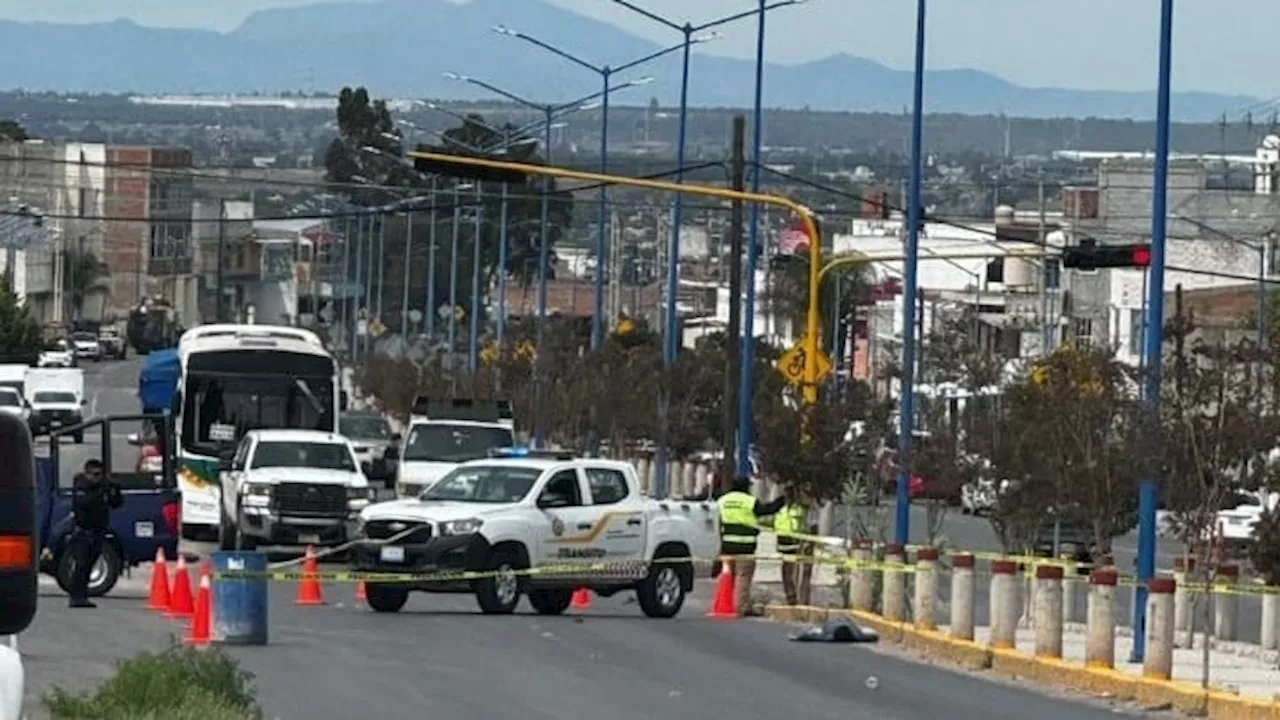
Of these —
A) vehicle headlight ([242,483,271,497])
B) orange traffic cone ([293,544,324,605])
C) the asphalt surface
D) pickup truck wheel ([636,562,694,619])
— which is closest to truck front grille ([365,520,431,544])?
the asphalt surface

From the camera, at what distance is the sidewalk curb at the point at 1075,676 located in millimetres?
22312

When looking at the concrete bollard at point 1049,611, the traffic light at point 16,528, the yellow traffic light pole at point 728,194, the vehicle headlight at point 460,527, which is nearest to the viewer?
the traffic light at point 16,528

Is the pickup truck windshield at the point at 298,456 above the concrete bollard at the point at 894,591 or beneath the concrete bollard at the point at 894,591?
above

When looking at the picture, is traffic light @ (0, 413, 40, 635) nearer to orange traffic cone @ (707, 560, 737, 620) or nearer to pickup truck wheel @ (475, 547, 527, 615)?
pickup truck wheel @ (475, 547, 527, 615)

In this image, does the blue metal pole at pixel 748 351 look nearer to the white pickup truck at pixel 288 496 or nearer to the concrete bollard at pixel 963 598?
the white pickup truck at pixel 288 496

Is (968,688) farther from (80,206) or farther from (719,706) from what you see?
(80,206)

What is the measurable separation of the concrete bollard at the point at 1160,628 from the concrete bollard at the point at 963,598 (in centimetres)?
490

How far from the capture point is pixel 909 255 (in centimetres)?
3991

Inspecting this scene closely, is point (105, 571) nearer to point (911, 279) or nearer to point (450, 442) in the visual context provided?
point (911, 279)

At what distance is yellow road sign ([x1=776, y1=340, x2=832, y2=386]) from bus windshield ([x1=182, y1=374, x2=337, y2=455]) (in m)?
7.82

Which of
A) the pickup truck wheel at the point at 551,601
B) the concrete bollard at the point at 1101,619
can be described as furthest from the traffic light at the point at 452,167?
the concrete bollard at the point at 1101,619

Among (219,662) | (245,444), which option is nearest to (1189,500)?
(219,662)

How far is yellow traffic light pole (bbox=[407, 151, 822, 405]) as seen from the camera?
37.1 metres

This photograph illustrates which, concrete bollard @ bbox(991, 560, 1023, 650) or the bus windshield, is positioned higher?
the bus windshield
